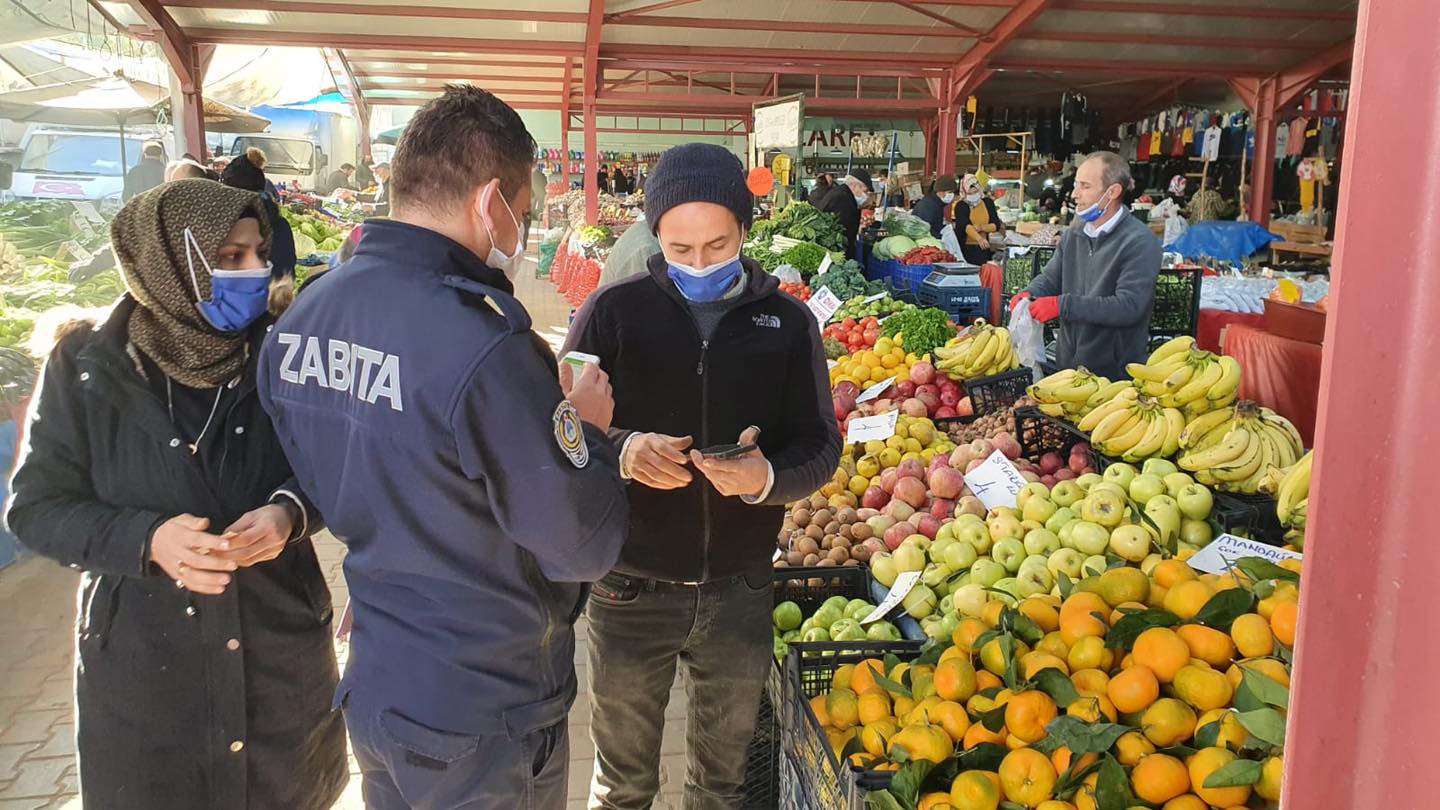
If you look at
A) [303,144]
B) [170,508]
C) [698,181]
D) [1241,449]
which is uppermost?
[303,144]

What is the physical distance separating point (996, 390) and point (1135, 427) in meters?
1.21

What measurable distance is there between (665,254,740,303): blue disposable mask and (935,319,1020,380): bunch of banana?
102 inches

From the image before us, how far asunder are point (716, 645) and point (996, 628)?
66 cm

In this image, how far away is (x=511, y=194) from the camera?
1.59 meters

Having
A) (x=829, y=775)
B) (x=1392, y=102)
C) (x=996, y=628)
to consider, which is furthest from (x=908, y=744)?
(x=1392, y=102)

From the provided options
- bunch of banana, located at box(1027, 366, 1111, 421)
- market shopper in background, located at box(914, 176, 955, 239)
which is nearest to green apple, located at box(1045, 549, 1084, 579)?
bunch of banana, located at box(1027, 366, 1111, 421)

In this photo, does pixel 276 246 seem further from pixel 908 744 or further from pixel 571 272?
pixel 571 272

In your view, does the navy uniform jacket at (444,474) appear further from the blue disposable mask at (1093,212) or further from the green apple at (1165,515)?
the blue disposable mask at (1093,212)

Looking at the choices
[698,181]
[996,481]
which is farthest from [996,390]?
[698,181]

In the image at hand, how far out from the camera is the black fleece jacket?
7.09 feet

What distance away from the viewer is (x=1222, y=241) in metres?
12.6

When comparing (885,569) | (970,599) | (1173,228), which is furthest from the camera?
(1173,228)

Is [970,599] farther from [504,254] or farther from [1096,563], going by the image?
[504,254]

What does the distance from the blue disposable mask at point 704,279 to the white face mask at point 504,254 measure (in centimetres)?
55
